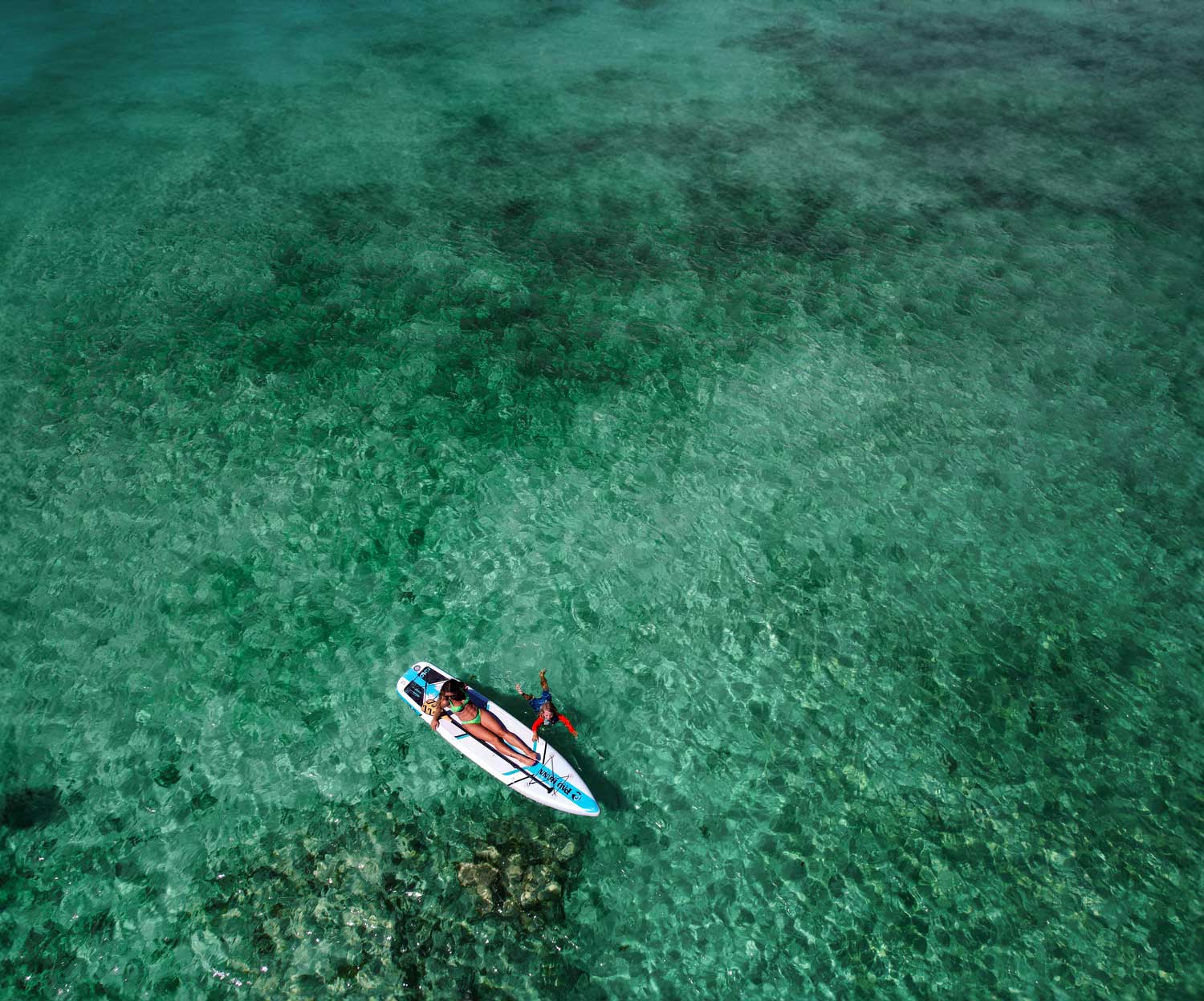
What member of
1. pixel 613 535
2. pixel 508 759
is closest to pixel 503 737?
pixel 508 759

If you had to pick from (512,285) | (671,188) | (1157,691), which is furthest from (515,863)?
(671,188)

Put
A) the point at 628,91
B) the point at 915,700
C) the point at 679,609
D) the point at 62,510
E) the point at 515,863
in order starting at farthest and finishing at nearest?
the point at 628,91
the point at 62,510
the point at 679,609
the point at 915,700
the point at 515,863

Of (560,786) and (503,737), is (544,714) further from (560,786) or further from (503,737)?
(560,786)

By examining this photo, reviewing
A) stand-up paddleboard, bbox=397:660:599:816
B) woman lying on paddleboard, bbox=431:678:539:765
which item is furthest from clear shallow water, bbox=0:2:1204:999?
woman lying on paddleboard, bbox=431:678:539:765

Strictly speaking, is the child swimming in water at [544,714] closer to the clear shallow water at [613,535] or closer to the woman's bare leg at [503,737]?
the woman's bare leg at [503,737]

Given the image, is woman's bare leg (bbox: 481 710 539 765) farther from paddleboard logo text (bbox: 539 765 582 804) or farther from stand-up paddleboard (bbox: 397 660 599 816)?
paddleboard logo text (bbox: 539 765 582 804)

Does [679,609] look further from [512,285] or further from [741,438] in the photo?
[512,285]

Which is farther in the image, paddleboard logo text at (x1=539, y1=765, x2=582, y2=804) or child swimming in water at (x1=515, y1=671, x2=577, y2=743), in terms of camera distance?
child swimming in water at (x1=515, y1=671, x2=577, y2=743)
